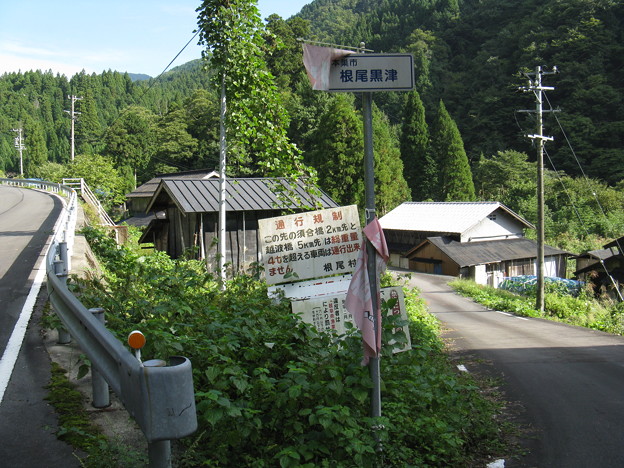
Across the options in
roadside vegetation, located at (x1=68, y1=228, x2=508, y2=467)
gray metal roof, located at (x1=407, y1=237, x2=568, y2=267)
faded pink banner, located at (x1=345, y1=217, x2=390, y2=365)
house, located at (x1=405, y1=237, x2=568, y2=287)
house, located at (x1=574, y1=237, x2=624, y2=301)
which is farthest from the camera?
house, located at (x1=405, y1=237, x2=568, y2=287)

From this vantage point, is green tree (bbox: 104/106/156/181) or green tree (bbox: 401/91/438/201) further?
green tree (bbox: 104/106/156/181)

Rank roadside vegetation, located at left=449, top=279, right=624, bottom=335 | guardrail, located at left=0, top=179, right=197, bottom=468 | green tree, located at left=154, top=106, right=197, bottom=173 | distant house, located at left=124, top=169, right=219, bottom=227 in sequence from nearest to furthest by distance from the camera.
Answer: guardrail, located at left=0, top=179, right=197, bottom=468
roadside vegetation, located at left=449, top=279, right=624, bottom=335
distant house, located at left=124, top=169, right=219, bottom=227
green tree, located at left=154, top=106, right=197, bottom=173

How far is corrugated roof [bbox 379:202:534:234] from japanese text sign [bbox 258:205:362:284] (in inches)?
1299

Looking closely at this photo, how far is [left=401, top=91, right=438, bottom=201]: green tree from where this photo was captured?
173ft

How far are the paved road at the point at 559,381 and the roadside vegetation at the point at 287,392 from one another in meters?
0.72

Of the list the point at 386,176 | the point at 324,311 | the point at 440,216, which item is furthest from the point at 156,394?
the point at 386,176

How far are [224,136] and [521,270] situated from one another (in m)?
32.9

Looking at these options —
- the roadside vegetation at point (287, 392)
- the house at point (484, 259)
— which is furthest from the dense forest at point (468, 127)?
the roadside vegetation at point (287, 392)

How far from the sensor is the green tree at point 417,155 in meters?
52.8

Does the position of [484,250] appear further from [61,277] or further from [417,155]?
[61,277]

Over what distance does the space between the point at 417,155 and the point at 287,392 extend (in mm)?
50911

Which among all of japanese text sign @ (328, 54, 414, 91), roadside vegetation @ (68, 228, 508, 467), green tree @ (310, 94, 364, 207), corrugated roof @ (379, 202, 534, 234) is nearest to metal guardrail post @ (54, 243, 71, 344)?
roadside vegetation @ (68, 228, 508, 467)

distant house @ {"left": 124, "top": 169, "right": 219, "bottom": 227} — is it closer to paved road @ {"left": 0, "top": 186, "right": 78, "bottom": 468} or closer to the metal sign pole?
paved road @ {"left": 0, "top": 186, "right": 78, "bottom": 468}

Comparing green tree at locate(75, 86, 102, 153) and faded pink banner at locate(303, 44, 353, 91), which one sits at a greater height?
green tree at locate(75, 86, 102, 153)
